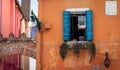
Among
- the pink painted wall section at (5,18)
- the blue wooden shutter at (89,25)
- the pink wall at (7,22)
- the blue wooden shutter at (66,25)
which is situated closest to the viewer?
the blue wooden shutter at (89,25)

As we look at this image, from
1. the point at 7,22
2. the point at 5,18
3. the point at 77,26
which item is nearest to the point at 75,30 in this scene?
the point at 77,26

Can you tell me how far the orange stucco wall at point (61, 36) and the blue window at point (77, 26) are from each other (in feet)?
0.69

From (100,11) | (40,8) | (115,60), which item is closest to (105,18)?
(100,11)

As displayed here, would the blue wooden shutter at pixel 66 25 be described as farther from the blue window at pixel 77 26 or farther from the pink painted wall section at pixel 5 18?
the pink painted wall section at pixel 5 18

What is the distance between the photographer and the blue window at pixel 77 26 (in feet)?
41.5

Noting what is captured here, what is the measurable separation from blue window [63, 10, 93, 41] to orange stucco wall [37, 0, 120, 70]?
0.69 feet

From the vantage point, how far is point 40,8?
12.9m

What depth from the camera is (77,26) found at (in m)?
13.0

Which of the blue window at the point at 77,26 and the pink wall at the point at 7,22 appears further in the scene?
the pink wall at the point at 7,22

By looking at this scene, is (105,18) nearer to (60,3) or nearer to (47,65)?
(60,3)

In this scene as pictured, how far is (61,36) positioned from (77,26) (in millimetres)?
730

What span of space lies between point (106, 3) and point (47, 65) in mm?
3212

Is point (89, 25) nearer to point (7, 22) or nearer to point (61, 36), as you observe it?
point (61, 36)

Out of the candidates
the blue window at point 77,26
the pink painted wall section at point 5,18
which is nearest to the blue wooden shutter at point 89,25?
the blue window at point 77,26
